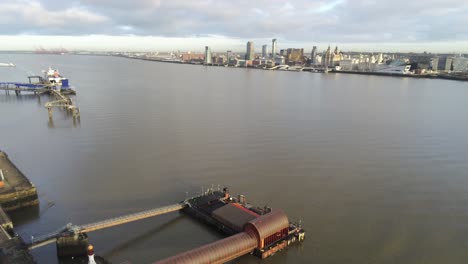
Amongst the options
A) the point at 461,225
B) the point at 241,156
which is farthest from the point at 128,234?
the point at 461,225

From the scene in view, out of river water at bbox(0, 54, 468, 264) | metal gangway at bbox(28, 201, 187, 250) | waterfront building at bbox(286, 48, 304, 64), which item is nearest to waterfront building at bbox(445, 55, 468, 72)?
waterfront building at bbox(286, 48, 304, 64)

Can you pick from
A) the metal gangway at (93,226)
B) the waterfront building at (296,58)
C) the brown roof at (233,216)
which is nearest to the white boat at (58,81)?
the metal gangway at (93,226)

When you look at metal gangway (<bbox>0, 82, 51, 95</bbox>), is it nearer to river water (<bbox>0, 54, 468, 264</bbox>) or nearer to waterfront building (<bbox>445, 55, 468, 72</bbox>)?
river water (<bbox>0, 54, 468, 264</bbox>)

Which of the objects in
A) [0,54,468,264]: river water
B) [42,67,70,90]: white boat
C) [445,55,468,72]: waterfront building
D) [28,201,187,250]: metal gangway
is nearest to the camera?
[28,201,187,250]: metal gangway

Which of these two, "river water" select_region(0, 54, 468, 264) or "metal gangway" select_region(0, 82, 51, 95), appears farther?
"metal gangway" select_region(0, 82, 51, 95)

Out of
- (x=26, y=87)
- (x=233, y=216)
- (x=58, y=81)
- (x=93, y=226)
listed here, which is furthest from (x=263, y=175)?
(x=26, y=87)

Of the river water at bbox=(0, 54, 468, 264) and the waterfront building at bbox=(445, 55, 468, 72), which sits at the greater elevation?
the waterfront building at bbox=(445, 55, 468, 72)
